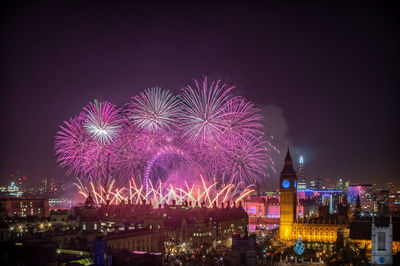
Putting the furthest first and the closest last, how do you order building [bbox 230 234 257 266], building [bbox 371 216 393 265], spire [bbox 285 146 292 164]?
1. spire [bbox 285 146 292 164]
2. building [bbox 371 216 393 265]
3. building [bbox 230 234 257 266]

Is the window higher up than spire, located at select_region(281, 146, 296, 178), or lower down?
lower down

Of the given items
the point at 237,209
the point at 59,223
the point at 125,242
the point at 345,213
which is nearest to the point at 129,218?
the point at 59,223

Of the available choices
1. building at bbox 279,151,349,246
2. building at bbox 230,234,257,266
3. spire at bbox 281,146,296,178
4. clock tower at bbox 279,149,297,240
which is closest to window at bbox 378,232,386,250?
building at bbox 230,234,257,266

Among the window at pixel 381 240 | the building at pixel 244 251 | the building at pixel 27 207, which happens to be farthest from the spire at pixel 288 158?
the building at pixel 244 251

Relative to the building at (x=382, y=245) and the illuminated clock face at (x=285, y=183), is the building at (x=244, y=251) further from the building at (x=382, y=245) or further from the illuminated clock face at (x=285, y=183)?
the illuminated clock face at (x=285, y=183)

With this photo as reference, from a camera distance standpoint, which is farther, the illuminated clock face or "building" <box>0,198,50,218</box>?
the illuminated clock face

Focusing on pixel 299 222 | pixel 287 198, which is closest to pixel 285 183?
pixel 287 198

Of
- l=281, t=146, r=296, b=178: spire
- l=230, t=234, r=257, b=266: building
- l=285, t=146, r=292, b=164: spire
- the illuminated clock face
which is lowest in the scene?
l=230, t=234, r=257, b=266: building

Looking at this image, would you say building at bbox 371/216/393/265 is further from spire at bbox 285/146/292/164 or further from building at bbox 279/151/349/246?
spire at bbox 285/146/292/164
